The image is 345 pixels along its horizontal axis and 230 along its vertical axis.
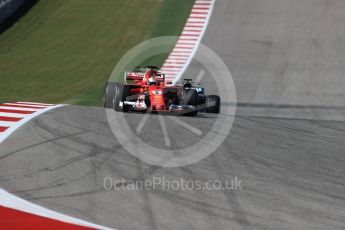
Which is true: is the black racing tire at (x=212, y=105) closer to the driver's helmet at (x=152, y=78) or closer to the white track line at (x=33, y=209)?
the driver's helmet at (x=152, y=78)

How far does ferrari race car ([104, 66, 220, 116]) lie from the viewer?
15.6 metres

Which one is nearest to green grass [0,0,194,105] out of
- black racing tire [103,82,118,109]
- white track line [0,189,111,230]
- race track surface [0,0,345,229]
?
black racing tire [103,82,118,109]

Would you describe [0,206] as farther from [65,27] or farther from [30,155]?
[65,27]

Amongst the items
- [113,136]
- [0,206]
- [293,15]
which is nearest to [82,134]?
[113,136]

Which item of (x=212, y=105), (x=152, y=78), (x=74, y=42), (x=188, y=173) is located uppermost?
(x=74, y=42)

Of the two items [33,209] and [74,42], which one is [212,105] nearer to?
[33,209]

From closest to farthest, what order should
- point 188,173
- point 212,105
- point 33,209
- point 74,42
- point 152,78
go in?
point 33,209
point 188,173
point 152,78
point 212,105
point 74,42

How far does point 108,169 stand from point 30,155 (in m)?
1.27

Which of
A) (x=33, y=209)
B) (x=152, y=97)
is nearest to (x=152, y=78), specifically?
(x=152, y=97)

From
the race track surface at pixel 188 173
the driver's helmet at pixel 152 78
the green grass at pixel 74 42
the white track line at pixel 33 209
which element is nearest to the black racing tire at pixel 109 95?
the driver's helmet at pixel 152 78

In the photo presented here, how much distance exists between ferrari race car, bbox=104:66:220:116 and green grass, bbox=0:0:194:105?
12.2ft

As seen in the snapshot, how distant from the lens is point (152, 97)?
15.7 m

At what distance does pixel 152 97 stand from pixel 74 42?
1157cm

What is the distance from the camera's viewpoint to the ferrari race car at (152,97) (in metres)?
15.6
